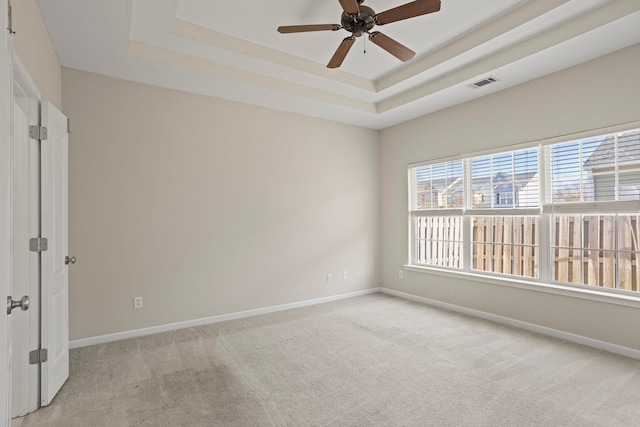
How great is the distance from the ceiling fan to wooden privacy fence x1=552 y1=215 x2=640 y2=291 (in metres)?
2.52

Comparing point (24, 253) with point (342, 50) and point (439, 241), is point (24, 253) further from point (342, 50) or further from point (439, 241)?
point (439, 241)

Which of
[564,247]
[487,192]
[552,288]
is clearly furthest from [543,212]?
[552,288]

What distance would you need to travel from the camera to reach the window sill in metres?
3.04

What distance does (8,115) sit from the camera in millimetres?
1204

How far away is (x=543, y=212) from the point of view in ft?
12.1

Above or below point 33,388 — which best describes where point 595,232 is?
above

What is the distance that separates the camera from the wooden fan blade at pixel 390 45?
259cm

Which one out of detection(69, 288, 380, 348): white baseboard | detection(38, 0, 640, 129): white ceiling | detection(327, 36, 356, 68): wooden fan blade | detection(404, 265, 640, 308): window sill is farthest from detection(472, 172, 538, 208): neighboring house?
detection(327, 36, 356, 68): wooden fan blade

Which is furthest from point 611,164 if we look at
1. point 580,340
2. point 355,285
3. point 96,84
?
point 96,84

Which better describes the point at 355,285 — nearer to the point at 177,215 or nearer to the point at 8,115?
the point at 177,215

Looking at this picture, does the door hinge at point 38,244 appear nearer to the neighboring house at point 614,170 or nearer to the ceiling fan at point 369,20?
the ceiling fan at point 369,20

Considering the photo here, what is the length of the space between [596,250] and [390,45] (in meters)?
2.88

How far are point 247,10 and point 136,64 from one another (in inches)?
48.9

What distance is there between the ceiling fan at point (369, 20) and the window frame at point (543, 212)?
1992 mm
